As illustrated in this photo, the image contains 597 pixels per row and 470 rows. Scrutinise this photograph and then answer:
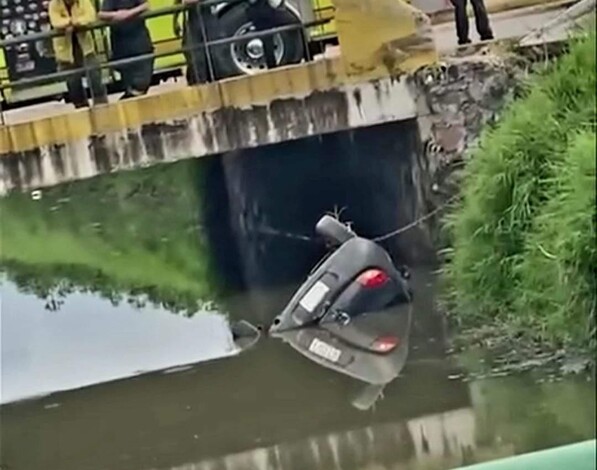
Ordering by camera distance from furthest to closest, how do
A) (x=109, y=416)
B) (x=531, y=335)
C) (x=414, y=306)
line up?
(x=414, y=306), (x=109, y=416), (x=531, y=335)

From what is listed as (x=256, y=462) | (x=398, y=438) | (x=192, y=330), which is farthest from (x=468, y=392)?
(x=192, y=330)

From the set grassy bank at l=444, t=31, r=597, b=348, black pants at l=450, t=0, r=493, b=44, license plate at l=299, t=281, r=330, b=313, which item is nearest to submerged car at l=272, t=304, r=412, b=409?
license plate at l=299, t=281, r=330, b=313

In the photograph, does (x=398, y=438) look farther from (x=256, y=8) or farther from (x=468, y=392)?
(x=256, y=8)

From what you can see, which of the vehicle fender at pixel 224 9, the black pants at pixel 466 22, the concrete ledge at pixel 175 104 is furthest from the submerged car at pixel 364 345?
the vehicle fender at pixel 224 9

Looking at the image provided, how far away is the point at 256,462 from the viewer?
7312 millimetres

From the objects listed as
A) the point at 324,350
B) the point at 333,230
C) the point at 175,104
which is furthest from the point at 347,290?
the point at 175,104

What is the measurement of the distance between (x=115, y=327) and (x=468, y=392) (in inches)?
191

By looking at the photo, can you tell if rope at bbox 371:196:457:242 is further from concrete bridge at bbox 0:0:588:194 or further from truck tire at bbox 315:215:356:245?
concrete bridge at bbox 0:0:588:194

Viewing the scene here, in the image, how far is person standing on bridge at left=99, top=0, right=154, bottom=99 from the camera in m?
11.5

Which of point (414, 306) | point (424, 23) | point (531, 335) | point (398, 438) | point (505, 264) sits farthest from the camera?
point (424, 23)

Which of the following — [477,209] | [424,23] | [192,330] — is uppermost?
[424,23]

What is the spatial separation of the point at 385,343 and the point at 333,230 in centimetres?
202

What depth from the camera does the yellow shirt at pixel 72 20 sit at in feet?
37.5

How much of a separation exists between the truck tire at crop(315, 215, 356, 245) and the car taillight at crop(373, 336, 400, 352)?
5.10 ft
